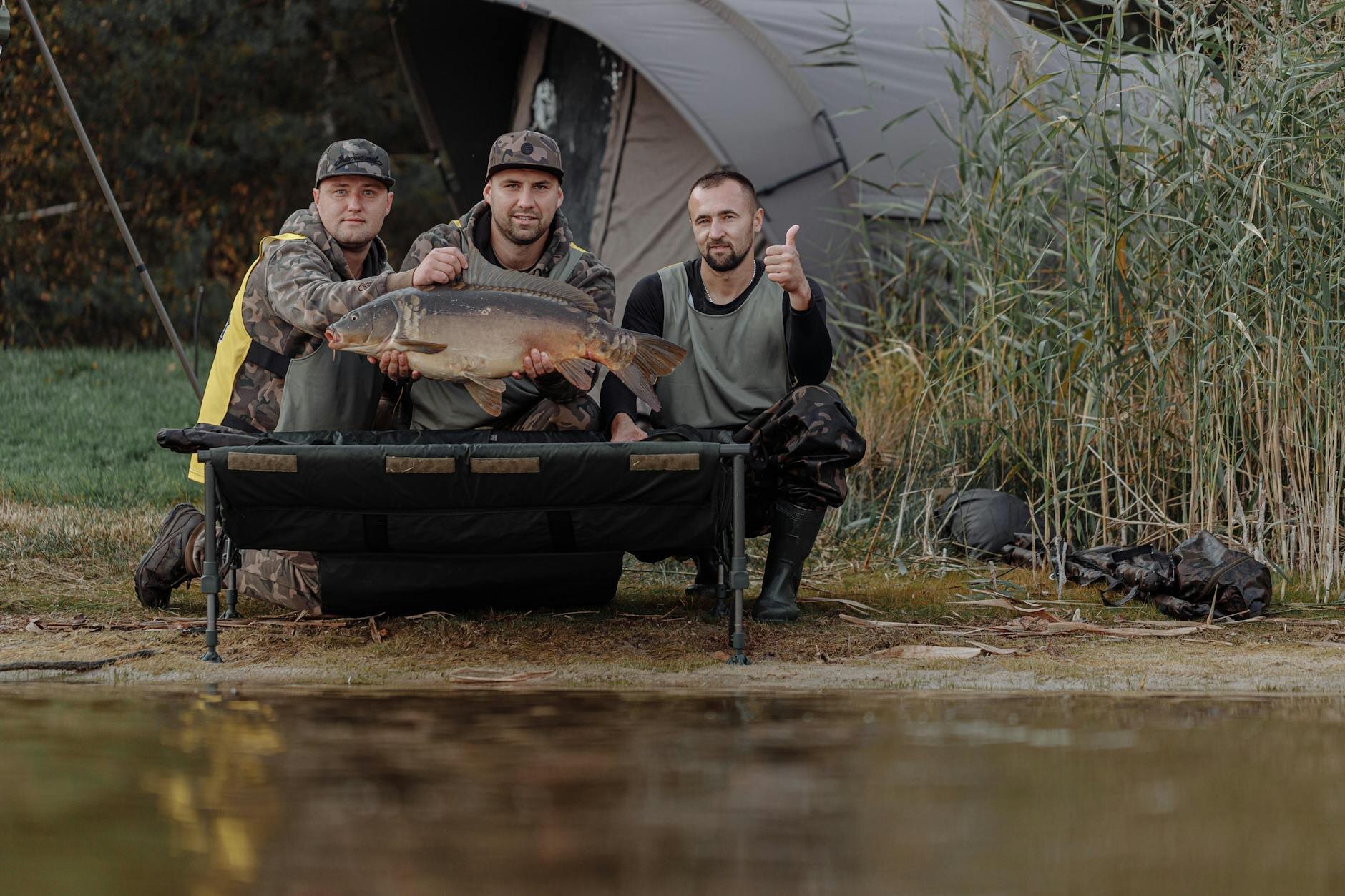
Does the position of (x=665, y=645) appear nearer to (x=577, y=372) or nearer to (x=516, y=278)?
(x=577, y=372)

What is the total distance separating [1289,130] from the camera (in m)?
4.88

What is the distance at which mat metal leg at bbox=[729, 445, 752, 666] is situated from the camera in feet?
12.3

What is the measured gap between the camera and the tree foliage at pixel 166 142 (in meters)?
15.0

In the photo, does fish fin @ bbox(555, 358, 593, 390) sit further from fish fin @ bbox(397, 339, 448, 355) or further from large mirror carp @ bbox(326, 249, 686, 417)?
fish fin @ bbox(397, 339, 448, 355)

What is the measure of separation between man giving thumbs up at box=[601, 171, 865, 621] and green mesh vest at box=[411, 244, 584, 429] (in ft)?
0.80

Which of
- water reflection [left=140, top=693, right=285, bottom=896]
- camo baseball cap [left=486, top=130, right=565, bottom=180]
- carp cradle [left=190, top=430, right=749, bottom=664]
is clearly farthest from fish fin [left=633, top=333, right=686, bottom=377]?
water reflection [left=140, top=693, right=285, bottom=896]

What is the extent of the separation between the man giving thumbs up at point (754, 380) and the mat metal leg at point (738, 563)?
19.2 inches

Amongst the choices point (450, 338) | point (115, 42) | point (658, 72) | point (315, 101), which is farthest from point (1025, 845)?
point (315, 101)

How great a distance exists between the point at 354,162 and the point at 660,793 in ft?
8.22

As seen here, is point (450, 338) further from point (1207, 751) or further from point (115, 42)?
point (115, 42)

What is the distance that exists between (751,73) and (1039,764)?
215 inches

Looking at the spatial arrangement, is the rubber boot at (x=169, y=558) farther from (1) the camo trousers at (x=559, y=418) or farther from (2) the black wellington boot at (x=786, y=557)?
(2) the black wellington boot at (x=786, y=557)

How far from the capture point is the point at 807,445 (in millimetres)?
4281

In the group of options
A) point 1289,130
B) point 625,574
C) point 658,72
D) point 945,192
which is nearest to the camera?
point 1289,130
